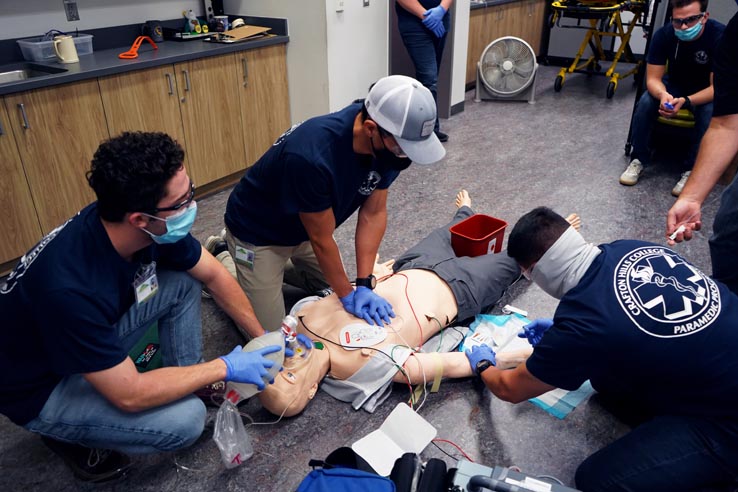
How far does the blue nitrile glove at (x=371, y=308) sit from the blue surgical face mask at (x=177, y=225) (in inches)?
26.4

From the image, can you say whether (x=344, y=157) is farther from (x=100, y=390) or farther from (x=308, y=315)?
(x=100, y=390)

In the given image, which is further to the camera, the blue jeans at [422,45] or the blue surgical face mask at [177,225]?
the blue jeans at [422,45]

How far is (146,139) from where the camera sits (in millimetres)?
1316

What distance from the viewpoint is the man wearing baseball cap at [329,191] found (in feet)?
5.39

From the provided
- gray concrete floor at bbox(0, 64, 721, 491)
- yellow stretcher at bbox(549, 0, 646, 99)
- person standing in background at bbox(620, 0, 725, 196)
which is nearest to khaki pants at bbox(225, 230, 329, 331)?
gray concrete floor at bbox(0, 64, 721, 491)

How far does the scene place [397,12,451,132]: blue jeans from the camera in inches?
148

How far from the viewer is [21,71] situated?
275 centimetres

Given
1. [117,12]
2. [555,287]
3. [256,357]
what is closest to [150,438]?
[256,357]

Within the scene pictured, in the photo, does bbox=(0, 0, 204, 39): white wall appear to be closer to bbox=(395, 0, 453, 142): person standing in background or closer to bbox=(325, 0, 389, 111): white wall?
bbox=(325, 0, 389, 111): white wall

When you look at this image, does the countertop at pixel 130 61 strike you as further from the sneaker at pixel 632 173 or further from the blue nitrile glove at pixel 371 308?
the sneaker at pixel 632 173

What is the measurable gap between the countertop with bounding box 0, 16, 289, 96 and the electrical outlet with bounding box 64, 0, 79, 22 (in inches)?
7.4

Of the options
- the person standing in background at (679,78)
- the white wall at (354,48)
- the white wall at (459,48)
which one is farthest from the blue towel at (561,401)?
the white wall at (459,48)

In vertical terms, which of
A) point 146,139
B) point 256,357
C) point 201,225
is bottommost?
point 201,225

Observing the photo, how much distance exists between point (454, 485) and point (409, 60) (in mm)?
3526
